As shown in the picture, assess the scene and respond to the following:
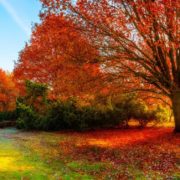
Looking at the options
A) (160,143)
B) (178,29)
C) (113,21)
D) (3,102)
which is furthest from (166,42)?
(3,102)

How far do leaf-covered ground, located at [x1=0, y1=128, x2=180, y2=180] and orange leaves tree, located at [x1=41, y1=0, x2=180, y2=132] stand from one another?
11.3ft

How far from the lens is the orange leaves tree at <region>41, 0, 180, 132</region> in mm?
13867

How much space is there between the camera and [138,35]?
1574cm

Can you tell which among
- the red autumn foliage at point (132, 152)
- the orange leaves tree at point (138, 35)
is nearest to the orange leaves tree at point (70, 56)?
the orange leaves tree at point (138, 35)

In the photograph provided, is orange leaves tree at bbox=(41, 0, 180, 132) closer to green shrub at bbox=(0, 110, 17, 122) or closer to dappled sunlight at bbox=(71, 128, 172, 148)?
dappled sunlight at bbox=(71, 128, 172, 148)

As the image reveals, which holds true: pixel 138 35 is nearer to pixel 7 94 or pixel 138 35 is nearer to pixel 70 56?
pixel 70 56

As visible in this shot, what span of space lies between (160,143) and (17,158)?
7.00 m

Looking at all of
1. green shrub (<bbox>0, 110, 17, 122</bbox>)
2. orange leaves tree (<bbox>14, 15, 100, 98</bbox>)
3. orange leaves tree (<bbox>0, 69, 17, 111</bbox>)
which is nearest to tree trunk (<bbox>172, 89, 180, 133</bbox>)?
orange leaves tree (<bbox>14, 15, 100, 98</bbox>)

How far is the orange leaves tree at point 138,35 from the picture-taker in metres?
13.9

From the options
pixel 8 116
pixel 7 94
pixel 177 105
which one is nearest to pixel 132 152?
pixel 177 105

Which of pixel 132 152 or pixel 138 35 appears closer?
pixel 132 152

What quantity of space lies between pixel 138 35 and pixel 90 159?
7.04 m

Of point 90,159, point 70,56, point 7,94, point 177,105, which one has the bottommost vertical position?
point 90,159

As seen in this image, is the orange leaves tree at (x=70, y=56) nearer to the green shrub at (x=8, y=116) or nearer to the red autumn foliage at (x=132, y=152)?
the red autumn foliage at (x=132, y=152)
